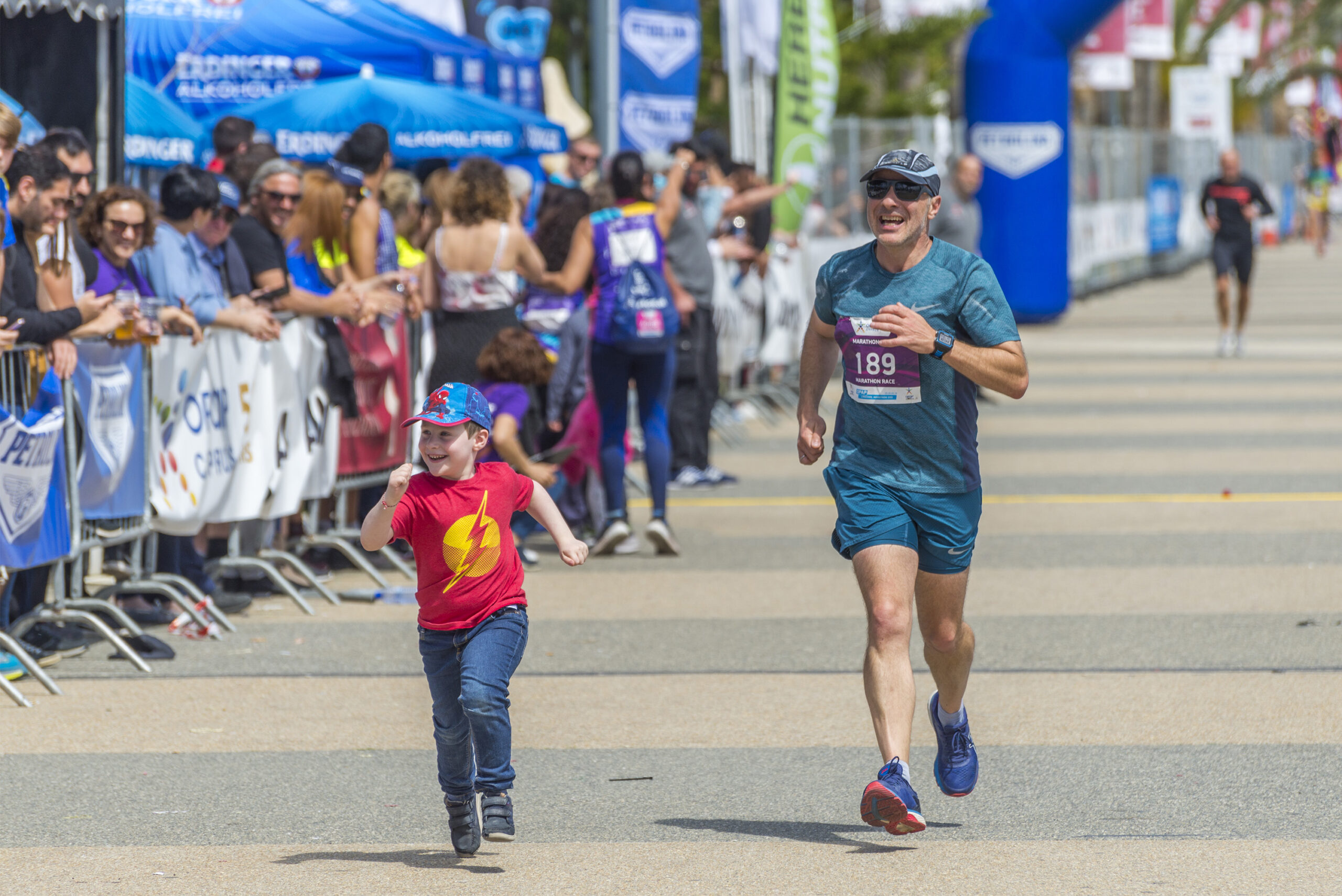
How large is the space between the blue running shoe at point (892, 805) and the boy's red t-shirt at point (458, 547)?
978 millimetres

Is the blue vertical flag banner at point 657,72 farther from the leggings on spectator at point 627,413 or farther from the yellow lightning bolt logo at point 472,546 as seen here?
the yellow lightning bolt logo at point 472,546

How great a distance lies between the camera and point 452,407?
16.1 feet

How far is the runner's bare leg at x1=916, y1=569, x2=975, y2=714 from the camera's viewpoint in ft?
17.6

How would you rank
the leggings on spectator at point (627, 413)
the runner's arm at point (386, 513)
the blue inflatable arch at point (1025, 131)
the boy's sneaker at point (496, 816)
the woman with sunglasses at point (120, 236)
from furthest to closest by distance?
the blue inflatable arch at point (1025, 131) → the leggings on spectator at point (627, 413) → the woman with sunglasses at point (120, 236) → the boy's sneaker at point (496, 816) → the runner's arm at point (386, 513)

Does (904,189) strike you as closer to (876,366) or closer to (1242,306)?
(876,366)

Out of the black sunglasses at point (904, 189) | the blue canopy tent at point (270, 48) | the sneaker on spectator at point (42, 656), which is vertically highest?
the blue canopy tent at point (270, 48)

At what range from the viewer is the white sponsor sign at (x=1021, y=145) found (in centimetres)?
2486

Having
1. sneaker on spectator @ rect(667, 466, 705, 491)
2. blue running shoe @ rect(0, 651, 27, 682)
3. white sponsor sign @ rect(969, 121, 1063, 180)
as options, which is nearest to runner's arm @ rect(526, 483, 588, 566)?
blue running shoe @ rect(0, 651, 27, 682)

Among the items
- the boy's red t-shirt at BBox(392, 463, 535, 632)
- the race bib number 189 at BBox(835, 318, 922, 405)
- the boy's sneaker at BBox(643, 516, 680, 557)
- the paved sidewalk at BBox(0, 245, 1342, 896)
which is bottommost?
the paved sidewalk at BBox(0, 245, 1342, 896)

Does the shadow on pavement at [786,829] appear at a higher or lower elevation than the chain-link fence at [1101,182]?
lower

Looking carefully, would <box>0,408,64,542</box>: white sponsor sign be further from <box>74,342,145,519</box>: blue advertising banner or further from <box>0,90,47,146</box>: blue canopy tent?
<box>0,90,47,146</box>: blue canopy tent

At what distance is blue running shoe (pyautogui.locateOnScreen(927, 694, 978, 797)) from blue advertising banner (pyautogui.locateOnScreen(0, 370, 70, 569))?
11.1 ft

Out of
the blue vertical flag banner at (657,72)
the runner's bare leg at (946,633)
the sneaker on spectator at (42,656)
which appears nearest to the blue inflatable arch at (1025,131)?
the blue vertical flag banner at (657,72)

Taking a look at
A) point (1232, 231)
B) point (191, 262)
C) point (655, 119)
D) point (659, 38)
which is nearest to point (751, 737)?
point (191, 262)
